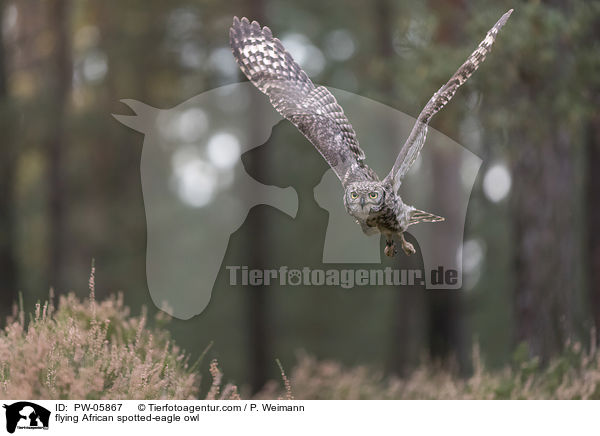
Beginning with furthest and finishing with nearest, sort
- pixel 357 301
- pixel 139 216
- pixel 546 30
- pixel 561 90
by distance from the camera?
pixel 357 301 < pixel 139 216 < pixel 561 90 < pixel 546 30

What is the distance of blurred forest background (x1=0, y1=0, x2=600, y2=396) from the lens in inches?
311

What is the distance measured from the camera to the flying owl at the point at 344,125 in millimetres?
5059

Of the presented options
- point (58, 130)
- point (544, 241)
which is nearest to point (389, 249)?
point (544, 241)

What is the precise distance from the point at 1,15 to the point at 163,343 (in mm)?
9521

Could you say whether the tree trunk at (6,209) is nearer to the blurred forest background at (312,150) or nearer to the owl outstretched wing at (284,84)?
the blurred forest background at (312,150)

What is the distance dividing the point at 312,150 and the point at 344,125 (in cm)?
749

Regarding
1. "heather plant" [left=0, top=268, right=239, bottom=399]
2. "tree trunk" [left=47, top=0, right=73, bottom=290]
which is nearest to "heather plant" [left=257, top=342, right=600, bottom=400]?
"heather plant" [left=0, top=268, right=239, bottom=399]

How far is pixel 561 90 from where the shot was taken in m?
7.69
